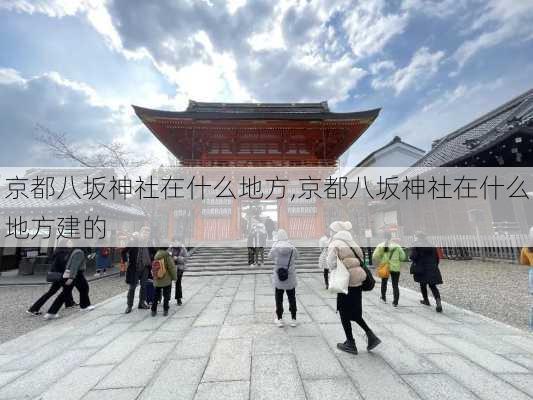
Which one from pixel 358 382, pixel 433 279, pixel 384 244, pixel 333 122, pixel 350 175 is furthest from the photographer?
pixel 350 175

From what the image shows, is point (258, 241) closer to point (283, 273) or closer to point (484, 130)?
point (283, 273)

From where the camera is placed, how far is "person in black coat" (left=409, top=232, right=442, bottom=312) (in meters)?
Result: 4.70

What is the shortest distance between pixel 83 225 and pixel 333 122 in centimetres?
1400

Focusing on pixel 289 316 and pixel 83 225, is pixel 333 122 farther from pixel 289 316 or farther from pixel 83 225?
pixel 83 225

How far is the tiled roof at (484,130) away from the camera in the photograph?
30.9ft

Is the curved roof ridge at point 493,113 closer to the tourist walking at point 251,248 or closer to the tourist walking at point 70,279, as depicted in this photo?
the tourist walking at point 251,248

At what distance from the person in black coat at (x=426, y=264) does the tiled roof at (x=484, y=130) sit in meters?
6.01

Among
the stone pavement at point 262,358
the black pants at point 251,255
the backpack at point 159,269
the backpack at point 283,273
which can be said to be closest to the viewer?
the stone pavement at point 262,358

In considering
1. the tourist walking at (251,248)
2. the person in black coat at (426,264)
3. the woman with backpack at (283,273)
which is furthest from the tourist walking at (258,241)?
the person in black coat at (426,264)

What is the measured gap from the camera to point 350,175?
122 ft

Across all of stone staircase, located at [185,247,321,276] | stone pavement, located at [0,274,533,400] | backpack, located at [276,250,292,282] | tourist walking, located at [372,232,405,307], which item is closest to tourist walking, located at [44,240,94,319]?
stone pavement, located at [0,274,533,400]

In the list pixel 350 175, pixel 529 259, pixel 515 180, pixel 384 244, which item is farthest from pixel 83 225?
pixel 350 175

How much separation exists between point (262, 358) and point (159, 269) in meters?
2.69

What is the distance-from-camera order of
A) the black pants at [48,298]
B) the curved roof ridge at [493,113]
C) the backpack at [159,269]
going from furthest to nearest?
the curved roof ridge at [493,113] < the black pants at [48,298] < the backpack at [159,269]
